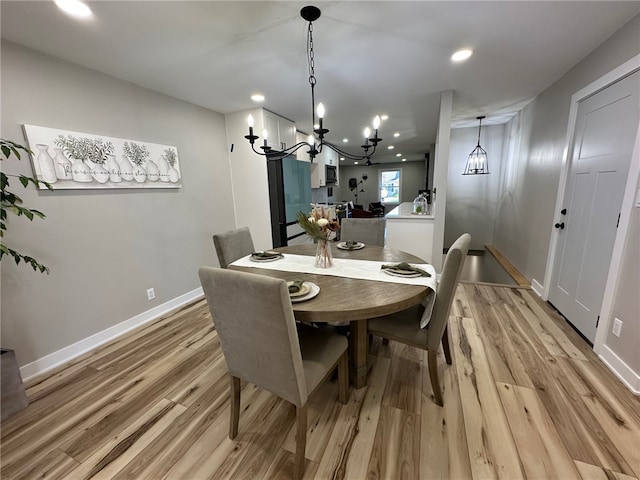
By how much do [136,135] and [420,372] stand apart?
10.8 feet

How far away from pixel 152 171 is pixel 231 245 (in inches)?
49.0

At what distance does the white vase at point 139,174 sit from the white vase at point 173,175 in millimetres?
262

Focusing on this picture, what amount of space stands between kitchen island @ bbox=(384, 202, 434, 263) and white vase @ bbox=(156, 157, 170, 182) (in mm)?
2729

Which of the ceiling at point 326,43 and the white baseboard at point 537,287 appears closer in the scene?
the ceiling at point 326,43

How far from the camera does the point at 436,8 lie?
4.90 ft

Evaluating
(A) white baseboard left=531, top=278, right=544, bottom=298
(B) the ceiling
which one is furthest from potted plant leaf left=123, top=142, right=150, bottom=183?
(A) white baseboard left=531, top=278, right=544, bottom=298

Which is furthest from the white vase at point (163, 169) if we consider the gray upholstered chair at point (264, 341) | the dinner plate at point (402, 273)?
the dinner plate at point (402, 273)

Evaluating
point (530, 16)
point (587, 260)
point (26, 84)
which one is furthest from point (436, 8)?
point (26, 84)

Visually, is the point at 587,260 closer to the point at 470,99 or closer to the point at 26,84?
the point at 470,99

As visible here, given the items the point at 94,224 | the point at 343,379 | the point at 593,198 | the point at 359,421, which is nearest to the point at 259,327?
the point at 343,379

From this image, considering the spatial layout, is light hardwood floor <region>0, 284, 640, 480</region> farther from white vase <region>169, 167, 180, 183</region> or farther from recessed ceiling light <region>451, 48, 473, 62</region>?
recessed ceiling light <region>451, 48, 473, 62</region>

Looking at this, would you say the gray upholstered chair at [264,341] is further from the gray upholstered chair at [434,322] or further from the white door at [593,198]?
the white door at [593,198]

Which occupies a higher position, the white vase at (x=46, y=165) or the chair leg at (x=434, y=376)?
the white vase at (x=46, y=165)

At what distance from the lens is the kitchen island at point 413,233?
3340 millimetres
